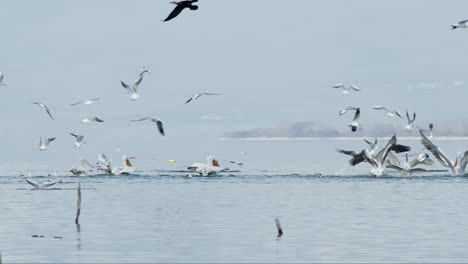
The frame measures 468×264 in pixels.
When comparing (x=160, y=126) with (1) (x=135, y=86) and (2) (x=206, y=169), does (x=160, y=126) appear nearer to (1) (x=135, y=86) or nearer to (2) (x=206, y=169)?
(1) (x=135, y=86)

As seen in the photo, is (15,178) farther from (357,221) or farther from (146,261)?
(146,261)

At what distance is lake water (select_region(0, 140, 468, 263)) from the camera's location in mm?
44188

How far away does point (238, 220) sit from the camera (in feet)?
201

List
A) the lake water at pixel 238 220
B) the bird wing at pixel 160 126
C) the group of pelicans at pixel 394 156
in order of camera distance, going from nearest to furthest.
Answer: the lake water at pixel 238 220, the bird wing at pixel 160 126, the group of pelicans at pixel 394 156

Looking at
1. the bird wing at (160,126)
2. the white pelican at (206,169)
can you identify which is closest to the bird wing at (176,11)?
the bird wing at (160,126)

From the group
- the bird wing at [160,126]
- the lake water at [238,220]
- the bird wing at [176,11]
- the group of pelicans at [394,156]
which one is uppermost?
the bird wing at [176,11]

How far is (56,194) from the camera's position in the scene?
8462 cm

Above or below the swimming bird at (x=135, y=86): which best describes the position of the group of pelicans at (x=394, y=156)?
below

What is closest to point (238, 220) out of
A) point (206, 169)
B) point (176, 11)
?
point (176, 11)

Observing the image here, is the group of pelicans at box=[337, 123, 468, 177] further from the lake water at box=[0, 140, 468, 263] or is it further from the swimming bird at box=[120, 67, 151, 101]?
the swimming bird at box=[120, 67, 151, 101]

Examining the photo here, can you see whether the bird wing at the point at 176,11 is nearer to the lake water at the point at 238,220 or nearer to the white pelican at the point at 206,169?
the lake water at the point at 238,220

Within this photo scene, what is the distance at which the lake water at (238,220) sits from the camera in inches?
1740

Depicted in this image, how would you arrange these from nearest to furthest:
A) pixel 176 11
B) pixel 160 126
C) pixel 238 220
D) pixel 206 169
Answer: pixel 176 11 → pixel 160 126 → pixel 238 220 → pixel 206 169

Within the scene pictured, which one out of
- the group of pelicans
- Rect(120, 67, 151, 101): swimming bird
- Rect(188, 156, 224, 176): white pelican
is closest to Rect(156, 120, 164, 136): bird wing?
Rect(120, 67, 151, 101): swimming bird
